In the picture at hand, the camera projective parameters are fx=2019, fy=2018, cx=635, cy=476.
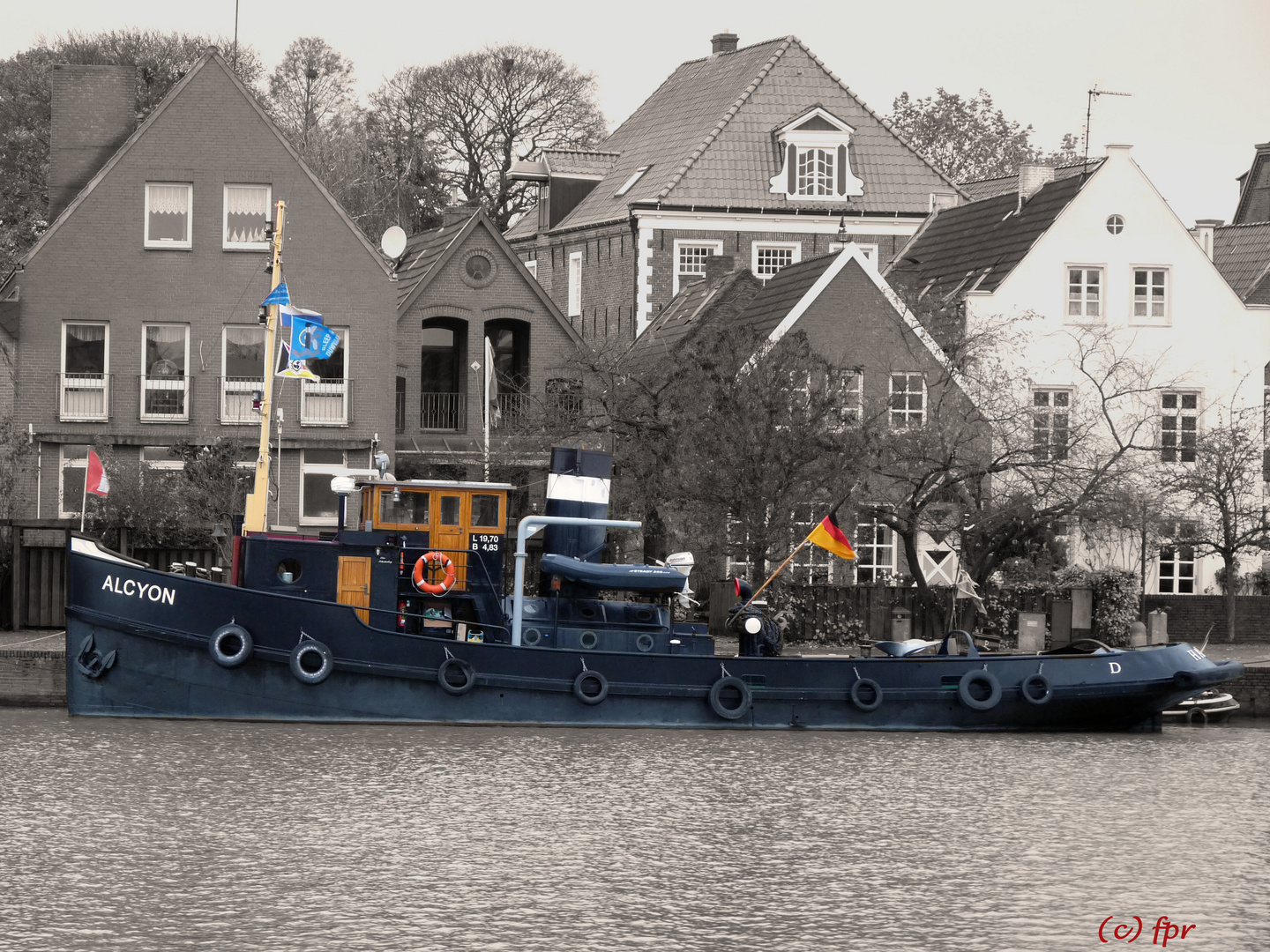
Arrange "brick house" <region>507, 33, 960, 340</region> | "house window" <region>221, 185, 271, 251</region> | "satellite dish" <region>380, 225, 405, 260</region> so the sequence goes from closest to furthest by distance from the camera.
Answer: "house window" <region>221, 185, 271, 251</region>, "satellite dish" <region>380, 225, 405, 260</region>, "brick house" <region>507, 33, 960, 340</region>

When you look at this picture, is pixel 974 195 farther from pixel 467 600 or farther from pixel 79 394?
pixel 467 600

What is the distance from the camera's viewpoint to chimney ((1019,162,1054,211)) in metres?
46.0

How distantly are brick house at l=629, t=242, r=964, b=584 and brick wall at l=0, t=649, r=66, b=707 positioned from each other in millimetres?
13813

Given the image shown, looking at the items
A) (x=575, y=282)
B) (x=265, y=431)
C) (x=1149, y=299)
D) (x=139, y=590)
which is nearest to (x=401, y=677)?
(x=139, y=590)

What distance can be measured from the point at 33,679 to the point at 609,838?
38.5 ft

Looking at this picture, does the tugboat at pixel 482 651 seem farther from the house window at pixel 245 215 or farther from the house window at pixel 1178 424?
the house window at pixel 1178 424

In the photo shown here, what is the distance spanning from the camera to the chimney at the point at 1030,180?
46000 millimetres

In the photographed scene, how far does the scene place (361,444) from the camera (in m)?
40.3

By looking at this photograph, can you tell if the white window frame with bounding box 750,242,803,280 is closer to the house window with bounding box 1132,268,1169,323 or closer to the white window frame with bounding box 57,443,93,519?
the house window with bounding box 1132,268,1169,323

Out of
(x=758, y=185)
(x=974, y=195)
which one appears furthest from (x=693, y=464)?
(x=974, y=195)

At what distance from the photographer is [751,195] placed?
169 ft

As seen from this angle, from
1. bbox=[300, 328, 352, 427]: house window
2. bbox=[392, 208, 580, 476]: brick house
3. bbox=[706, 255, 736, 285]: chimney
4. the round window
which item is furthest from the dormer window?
the round window

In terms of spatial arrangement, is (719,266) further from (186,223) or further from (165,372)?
(165,372)

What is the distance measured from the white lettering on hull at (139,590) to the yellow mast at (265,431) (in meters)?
1.42
